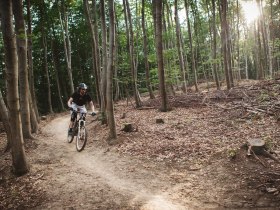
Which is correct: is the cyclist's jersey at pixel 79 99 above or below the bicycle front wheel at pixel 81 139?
above

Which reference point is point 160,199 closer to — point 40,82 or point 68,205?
point 68,205

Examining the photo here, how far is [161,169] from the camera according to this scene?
775 cm

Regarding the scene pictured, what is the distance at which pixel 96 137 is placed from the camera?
12125 millimetres

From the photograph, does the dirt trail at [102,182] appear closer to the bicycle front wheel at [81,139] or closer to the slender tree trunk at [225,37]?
the bicycle front wheel at [81,139]

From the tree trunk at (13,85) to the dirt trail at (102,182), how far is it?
0.63 m

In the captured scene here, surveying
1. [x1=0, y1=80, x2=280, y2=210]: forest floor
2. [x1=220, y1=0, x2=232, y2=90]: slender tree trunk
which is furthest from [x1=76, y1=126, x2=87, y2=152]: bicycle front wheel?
[x1=220, y1=0, x2=232, y2=90]: slender tree trunk

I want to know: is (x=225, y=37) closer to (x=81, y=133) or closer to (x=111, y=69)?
(x=111, y=69)

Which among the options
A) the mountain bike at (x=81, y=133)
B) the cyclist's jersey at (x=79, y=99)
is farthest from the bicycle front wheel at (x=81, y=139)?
the cyclist's jersey at (x=79, y=99)

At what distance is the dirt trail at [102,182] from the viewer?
236 inches

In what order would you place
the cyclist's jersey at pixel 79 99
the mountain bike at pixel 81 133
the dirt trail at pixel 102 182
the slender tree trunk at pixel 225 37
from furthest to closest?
the slender tree trunk at pixel 225 37, the cyclist's jersey at pixel 79 99, the mountain bike at pixel 81 133, the dirt trail at pixel 102 182

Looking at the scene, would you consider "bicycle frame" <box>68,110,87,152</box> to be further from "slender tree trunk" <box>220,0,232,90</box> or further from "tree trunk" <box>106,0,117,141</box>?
"slender tree trunk" <box>220,0,232,90</box>

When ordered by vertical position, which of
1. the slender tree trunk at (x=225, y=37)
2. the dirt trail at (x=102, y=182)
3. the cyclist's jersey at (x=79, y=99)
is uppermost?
the slender tree trunk at (x=225, y=37)

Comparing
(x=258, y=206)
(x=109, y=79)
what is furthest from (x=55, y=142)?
(x=258, y=206)

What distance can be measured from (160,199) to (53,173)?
342cm
